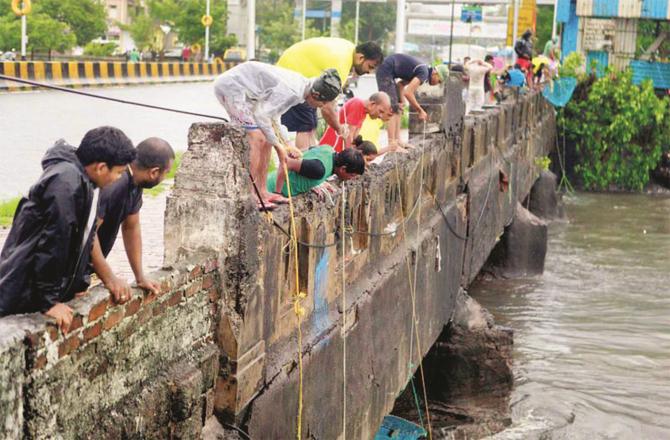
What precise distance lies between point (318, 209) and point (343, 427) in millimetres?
1595

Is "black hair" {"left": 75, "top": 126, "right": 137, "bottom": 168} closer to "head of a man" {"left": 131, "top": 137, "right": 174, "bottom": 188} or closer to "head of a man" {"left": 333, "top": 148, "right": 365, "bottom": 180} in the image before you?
"head of a man" {"left": 131, "top": 137, "right": 174, "bottom": 188}

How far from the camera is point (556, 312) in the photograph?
57.3ft

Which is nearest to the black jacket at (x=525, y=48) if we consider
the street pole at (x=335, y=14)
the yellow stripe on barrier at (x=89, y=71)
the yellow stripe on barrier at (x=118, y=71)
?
the street pole at (x=335, y=14)

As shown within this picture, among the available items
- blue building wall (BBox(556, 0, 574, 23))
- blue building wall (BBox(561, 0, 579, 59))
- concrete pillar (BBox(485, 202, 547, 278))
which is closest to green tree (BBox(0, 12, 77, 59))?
blue building wall (BBox(561, 0, 579, 59))

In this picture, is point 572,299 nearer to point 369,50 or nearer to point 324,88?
point 369,50

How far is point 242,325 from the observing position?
632cm

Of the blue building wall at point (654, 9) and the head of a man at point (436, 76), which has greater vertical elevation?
the blue building wall at point (654, 9)

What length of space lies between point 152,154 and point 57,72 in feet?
89.4

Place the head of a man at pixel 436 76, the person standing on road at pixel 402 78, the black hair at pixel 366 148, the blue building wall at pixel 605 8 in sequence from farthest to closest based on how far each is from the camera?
1. the blue building wall at pixel 605 8
2. the head of a man at pixel 436 76
3. the person standing on road at pixel 402 78
4. the black hair at pixel 366 148

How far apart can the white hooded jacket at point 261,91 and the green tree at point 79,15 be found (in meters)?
52.4

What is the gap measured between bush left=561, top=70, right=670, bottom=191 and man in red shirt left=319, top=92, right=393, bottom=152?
66.0 feet

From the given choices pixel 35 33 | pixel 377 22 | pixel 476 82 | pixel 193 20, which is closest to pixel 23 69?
pixel 476 82

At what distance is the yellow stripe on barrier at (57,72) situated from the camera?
103 feet

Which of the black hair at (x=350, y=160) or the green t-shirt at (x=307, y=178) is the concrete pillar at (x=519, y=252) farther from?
the green t-shirt at (x=307, y=178)
